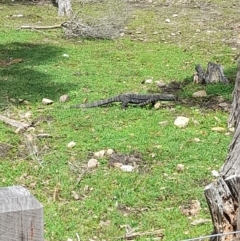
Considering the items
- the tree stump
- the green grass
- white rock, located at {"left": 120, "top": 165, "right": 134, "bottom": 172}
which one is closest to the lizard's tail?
the green grass

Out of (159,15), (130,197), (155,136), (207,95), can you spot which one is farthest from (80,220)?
(159,15)

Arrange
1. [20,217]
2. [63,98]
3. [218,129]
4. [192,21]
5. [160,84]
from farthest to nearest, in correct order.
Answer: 1. [192,21]
2. [160,84]
3. [63,98]
4. [218,129]
5. [20,217]

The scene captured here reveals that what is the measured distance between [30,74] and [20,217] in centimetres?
696

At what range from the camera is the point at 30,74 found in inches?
334

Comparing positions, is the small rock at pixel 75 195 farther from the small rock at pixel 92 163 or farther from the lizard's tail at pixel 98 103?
the lizard's tail at pixel 98 103

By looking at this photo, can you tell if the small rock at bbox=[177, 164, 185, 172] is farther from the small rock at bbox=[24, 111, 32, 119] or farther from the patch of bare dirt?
the patch of bare dirt

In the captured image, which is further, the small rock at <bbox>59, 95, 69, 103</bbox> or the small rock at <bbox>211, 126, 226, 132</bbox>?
the small rock at <bbox>59, 95, 69, 103</bbox>

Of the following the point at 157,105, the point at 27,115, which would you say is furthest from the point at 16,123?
the point at 157,105

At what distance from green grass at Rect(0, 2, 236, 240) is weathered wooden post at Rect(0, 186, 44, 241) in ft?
7.81

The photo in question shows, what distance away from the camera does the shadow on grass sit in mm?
7516

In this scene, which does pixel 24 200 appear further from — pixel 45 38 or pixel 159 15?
pixel 159 15

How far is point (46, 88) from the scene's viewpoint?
25.4 feet

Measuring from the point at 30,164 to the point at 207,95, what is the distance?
2.76m

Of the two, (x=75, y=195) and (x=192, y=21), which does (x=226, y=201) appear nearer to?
(x=75, y=195)
